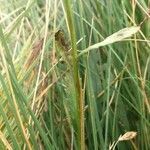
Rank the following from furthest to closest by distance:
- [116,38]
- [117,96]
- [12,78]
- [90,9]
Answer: [90,9] → [117,96] → [12,78] → [116,38]

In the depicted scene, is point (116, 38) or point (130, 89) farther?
point (130, 89)

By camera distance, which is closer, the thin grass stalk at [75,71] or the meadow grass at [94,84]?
the thin grass stalk at [75,71]

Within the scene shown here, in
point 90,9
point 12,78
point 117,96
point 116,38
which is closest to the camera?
point 116,38

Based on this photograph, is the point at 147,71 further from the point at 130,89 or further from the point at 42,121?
the point at 42,121

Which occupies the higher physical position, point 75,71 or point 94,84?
point 75,71

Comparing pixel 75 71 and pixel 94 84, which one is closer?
pixel 75 71

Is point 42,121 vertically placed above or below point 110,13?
below

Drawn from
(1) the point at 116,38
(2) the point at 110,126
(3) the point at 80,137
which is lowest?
(2) the point at 110,126

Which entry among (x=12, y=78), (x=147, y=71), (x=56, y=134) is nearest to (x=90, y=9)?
(x=147, y=71)

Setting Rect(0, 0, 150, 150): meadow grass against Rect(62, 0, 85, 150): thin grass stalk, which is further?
Rect(0, 0, 150, 150): meadow grass

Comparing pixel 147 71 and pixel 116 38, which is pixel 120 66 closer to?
pixel 147 71
